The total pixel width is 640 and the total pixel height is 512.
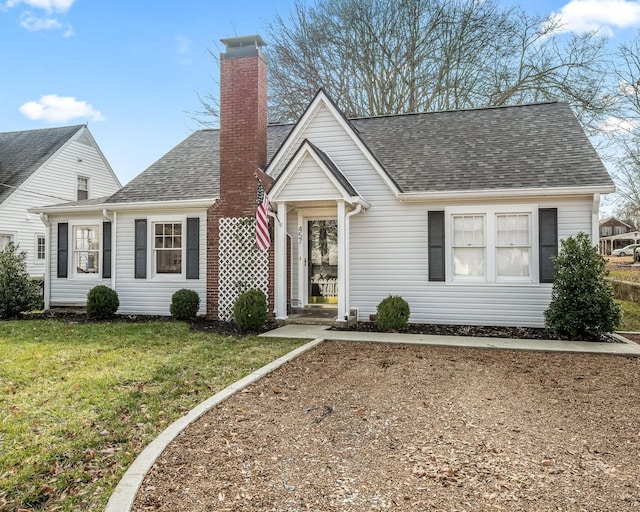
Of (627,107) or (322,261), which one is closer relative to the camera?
(322,261)

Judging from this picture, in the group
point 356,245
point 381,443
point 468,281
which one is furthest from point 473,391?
point 356,245

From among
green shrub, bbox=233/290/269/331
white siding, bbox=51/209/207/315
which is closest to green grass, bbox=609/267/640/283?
green shrub, bbox=233/290/269/331

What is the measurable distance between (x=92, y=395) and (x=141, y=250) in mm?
7301

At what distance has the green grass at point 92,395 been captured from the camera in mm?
3289

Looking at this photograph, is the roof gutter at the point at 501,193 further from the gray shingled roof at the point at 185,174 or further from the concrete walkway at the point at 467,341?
the gray shingled roof at the point at 185,174

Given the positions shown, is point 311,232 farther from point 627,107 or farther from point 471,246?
point 627,107

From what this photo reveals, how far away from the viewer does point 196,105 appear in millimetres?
22297

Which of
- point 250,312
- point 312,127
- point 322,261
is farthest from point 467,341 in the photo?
point 312,127

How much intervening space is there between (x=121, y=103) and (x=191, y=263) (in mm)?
8227

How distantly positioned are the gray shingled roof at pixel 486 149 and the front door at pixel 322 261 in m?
2.17

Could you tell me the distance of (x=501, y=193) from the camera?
946cm

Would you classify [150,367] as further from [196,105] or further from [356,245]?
[196,105]

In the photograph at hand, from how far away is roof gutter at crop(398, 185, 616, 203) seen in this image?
8.95 meters

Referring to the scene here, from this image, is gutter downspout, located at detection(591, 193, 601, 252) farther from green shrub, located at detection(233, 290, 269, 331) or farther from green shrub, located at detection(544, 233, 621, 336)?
green shrub, located at detection(233, 290, 269, 331)
